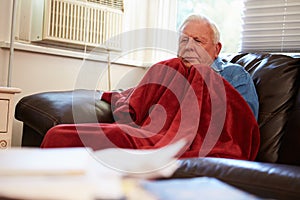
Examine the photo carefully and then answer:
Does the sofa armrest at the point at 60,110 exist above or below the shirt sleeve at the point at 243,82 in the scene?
below

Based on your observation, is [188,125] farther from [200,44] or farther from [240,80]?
[200,44]

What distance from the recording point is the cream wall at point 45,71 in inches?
87.4

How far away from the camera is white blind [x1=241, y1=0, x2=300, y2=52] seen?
241 cm

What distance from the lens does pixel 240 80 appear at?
1.88 m

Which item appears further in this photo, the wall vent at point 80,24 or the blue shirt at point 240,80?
the wall vent at point 80,24

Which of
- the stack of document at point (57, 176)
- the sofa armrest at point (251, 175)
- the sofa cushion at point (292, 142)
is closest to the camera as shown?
the stack of document at point (57, 176)

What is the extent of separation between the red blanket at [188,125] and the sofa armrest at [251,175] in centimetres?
22

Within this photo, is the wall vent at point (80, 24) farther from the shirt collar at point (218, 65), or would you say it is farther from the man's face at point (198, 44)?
the shirt collar at point (218, 65)

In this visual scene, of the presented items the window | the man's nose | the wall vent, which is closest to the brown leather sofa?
the man's nose

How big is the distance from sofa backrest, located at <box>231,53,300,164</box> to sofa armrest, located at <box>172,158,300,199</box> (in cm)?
48

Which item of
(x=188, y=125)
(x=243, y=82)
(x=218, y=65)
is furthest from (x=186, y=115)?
(x=218, y=65)

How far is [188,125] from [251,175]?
0.47 metres

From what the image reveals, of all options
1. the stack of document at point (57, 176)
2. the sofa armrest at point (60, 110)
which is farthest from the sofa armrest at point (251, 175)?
the sofa armrest at point (60, 110)

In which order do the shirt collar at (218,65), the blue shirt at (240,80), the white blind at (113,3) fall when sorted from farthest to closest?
the white blind at (113,3), the shirt collar at (218,65), the blue shirt at (240,80)
